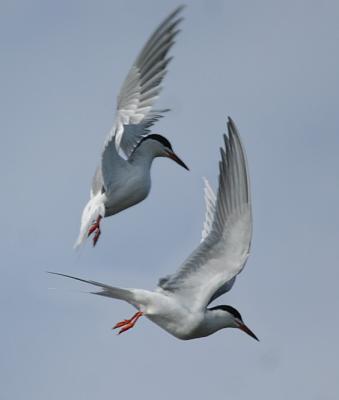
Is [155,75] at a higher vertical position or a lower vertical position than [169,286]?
higher

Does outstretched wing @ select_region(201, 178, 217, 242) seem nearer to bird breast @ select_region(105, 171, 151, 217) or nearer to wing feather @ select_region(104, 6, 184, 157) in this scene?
bird breast @ select_region(105, 171, 151, 217)

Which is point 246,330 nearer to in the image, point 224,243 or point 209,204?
point 224,243

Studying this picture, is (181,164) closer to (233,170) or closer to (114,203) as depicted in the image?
(114,203)

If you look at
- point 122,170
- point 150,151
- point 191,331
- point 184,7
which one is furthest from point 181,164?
point 191,331

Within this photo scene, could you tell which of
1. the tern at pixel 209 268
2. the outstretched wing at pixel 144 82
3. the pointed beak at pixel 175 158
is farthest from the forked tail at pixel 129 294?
the pointed beak at pixel 175 158

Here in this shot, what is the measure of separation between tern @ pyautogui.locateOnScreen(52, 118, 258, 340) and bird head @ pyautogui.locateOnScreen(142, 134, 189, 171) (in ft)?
8.98

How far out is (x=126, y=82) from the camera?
13438mm

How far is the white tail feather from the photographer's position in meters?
13.0

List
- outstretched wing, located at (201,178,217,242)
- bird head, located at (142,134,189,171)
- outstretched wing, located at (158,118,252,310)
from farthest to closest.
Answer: bird head, located at (142,134,189,171), outstretched wing, located at (201,178,217,242), outstretched wing, located at (158,118,252,310)

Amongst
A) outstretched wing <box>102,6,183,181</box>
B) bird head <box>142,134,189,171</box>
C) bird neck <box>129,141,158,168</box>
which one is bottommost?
bird neck <box>129,141,158,168</box>

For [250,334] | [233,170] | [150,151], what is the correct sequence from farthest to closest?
[150,151]
[250,334]
[233,170]

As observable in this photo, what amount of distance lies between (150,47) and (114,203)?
174 centimetres

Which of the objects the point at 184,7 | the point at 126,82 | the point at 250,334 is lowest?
the point at 250,334

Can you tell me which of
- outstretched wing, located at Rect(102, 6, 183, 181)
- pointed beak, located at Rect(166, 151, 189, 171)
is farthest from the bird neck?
outstretched wing, located at Rect(102, 6, 183, 181)
